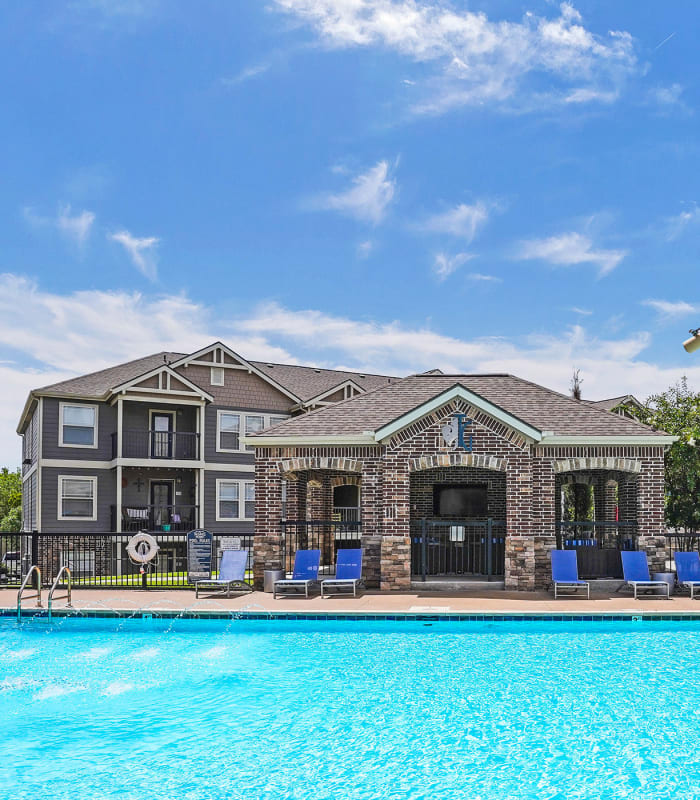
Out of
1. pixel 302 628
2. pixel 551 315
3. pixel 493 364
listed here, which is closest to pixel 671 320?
pixel 551 315

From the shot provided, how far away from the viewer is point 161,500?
3036 cm

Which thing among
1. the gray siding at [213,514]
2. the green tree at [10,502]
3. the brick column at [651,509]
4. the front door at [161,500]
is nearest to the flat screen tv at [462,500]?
the brick column at [651,509]

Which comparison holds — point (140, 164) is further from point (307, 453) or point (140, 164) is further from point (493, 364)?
point (493, 364)

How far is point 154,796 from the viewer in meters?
6.58

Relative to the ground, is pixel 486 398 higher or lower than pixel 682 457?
higher

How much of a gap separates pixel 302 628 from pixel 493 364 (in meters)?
21.9

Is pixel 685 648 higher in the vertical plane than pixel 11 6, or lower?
lower

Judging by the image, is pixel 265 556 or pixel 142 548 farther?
pixel 142 548

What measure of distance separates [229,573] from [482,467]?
622cm

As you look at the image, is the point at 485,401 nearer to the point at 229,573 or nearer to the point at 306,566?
the point at 306,566

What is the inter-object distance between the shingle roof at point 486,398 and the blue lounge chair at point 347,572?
277 centimetres

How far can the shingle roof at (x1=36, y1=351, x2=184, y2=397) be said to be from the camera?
1112 inches

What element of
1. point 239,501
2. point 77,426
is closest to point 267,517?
point 239,501

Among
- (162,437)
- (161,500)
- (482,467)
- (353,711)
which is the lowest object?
(353,711)
